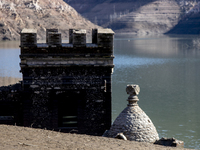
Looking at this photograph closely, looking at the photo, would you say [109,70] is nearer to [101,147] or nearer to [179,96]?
[101,147]

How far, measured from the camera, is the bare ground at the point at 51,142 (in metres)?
7.98

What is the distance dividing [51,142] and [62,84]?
5.62 metres

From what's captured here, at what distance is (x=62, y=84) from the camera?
45.9ft

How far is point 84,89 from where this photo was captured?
14.1 m

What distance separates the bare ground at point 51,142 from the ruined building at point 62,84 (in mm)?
4200

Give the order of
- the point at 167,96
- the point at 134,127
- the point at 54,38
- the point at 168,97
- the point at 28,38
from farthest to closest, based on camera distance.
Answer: the point at 167,96 → the point at 168,97 → the point at 54,38 → the point at 28,38 → the point at 134,127

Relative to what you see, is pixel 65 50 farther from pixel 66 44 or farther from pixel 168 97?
pixel 168 97

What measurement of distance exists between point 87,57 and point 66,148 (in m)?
6.47

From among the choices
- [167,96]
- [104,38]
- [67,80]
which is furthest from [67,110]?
[167,96]

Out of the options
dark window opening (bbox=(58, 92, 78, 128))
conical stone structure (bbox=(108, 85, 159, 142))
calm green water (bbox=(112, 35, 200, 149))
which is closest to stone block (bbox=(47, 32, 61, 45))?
dark window opening (bbox=(58, 92, 78, 128))

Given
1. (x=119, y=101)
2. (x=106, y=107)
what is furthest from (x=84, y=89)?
(x=119, y=101)

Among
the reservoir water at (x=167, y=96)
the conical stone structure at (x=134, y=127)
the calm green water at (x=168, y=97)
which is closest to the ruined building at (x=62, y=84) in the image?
the conical stone structure at (x=134, y=127)

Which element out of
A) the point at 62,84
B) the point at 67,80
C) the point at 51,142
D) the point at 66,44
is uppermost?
the point at 66,44

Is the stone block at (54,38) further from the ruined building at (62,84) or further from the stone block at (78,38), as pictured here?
the stone block at (78,38)
